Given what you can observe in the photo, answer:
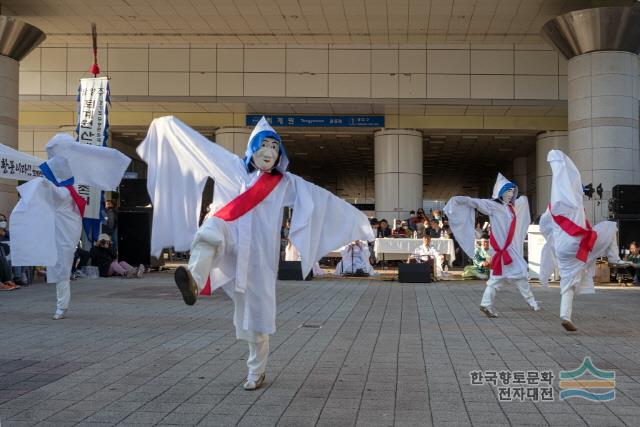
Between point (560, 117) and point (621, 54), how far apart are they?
5706 millimetres

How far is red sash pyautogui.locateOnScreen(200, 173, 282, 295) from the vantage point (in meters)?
5.48

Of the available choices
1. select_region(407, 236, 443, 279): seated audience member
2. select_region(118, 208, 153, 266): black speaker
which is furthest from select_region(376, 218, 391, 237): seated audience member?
select_region(118, 208, 153, 266): black speaker

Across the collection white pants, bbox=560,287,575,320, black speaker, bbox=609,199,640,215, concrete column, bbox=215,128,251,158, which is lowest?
white pants, bbox=560,287,575,320

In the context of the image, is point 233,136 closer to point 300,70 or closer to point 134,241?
point 300,70

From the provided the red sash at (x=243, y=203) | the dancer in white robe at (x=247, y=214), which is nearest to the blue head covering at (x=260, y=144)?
the dancer in white robe at (x=247, y=214)

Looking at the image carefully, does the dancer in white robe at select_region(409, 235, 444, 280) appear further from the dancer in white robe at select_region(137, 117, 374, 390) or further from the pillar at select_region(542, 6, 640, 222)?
the dancer in white robe at select_region(137, 117, 374, 390)

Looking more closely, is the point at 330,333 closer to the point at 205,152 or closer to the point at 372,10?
the point at 205,152

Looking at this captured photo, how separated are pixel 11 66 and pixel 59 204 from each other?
14176mm

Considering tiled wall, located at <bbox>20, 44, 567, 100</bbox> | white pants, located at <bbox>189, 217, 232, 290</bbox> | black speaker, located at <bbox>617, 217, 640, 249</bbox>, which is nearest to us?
white pants, located at <bbox>189, 217, 232, 290</bbox>

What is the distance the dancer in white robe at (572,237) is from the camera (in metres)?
8.74

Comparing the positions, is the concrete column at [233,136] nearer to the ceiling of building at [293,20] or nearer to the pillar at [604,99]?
the ceiling of building at [293,20]

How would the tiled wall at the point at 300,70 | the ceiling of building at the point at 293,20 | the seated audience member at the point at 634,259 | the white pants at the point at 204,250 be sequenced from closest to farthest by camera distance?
the white pants at the point at 204,250 → the seated audience member at the point at 634,259 → the ceiling of building at the point at 293,20 → the tiled wall at the point at 300,70

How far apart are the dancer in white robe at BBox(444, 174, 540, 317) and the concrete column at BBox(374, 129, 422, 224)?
15.8m

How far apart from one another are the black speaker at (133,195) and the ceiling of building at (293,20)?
18.3 ft
